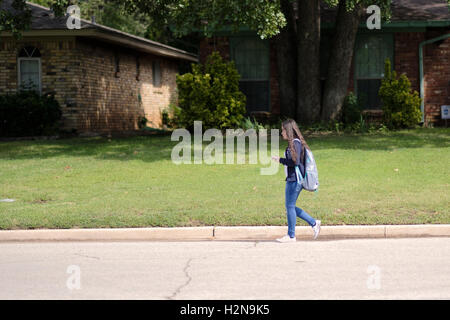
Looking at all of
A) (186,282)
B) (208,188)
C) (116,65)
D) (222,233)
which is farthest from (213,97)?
(186,282)

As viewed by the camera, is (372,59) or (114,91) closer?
(372,59)

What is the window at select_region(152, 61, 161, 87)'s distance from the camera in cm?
3059

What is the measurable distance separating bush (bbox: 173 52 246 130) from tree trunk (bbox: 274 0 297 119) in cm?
145

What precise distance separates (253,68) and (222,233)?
1375 centimetres

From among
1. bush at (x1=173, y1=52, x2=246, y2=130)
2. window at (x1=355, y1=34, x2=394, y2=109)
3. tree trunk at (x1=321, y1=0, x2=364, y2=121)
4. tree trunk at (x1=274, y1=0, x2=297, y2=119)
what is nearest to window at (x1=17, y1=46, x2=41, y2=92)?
bush at (x1=173, y1=52, x2=246, y2=130)

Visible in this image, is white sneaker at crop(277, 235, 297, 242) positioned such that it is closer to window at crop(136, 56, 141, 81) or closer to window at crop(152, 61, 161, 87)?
window at crop(136, 56, 141, 81)

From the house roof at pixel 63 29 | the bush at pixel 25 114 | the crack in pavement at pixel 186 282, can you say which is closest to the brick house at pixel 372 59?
the house roof at pixel 63 29

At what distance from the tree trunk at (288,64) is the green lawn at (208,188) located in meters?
3.96

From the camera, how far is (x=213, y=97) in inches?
781

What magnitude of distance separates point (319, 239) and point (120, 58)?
62.7 ft

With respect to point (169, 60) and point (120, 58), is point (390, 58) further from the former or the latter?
point (169, 60)

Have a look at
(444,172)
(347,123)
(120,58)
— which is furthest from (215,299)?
(120,58)

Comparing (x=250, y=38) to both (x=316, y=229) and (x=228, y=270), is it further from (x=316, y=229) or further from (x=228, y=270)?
(x=228, y=270)

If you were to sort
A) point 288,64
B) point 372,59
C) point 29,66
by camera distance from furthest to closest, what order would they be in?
point 29,66, point 372,59, point 288,64
